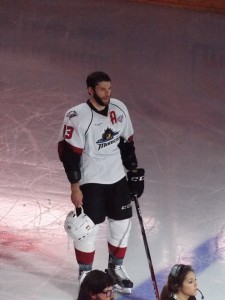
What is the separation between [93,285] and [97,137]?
1.49 meters

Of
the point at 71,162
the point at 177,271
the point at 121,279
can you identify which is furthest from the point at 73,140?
the point at 177,271

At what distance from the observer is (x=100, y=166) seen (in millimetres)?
4270

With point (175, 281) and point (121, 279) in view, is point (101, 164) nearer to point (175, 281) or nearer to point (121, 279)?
point (121, 279)

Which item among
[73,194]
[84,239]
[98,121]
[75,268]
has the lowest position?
[75,268]

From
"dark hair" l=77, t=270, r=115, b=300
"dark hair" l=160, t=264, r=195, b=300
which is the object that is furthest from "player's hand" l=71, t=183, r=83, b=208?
"dark hair" l=77, t=270, r=115, b=300

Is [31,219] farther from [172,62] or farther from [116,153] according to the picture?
[172,62]

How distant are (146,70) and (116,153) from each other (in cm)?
369

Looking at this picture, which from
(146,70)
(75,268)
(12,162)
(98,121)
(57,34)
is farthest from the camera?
(57,34)

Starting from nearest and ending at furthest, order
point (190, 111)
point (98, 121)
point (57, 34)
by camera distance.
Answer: point (98, 121), point (190, 111), point (57, 34)

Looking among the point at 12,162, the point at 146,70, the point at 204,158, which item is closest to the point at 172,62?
the point at 146,70

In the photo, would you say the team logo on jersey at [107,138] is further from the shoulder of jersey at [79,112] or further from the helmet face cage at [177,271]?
the helmet face cage at [177,271]

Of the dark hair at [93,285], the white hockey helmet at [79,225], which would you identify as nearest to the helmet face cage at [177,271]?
the dark hair at [93,285]

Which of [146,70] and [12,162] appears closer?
[12,162]

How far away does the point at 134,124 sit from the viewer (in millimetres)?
6707
